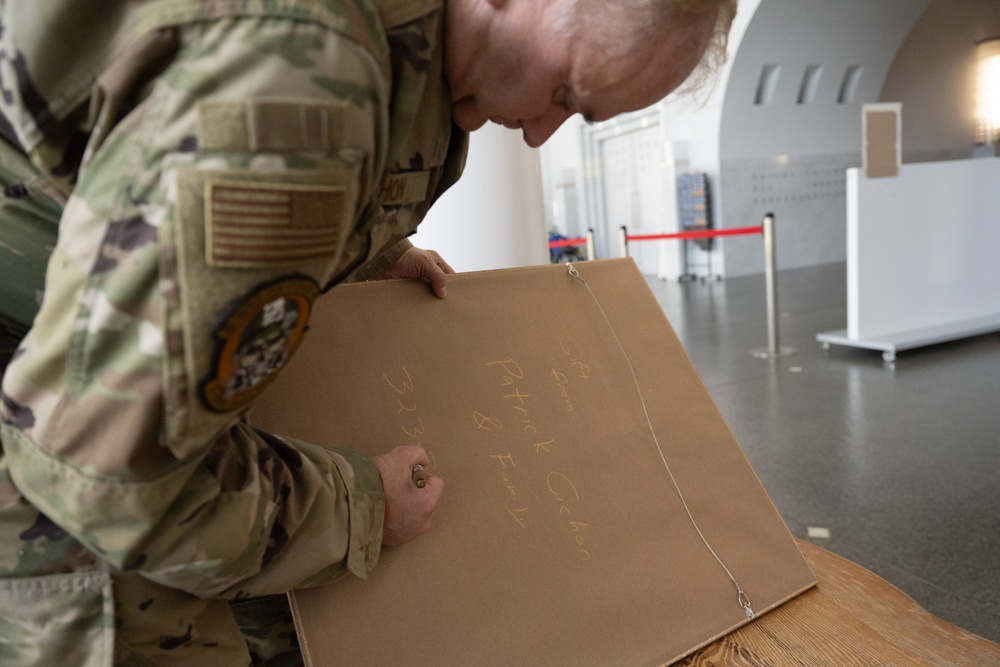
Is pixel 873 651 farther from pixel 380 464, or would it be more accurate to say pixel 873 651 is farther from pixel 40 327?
pixel 40 327

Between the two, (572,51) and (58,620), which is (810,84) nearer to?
(572,51)

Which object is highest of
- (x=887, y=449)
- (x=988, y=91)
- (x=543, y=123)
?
(x=988, y=91)

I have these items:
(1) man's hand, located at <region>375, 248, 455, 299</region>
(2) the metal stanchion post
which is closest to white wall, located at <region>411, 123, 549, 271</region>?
(1) man's hand, located at <region>375, 248, 455, 299</region>

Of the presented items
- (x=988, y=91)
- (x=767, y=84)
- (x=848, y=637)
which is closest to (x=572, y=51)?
(x=848, y=637)

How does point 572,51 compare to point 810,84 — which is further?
point 810,84

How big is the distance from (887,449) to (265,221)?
329 centimetres

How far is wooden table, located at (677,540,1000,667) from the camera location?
1066 mm

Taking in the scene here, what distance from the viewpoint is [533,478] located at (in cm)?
113

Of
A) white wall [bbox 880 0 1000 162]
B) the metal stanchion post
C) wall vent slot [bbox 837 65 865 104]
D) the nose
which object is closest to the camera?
the nose

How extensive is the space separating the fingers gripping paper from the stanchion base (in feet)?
12.5

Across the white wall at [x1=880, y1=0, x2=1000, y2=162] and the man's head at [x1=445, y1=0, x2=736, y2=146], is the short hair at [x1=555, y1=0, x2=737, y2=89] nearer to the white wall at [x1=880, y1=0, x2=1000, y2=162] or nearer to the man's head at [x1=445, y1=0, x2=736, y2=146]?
the man's head at [x1=445, y1=0, x2=736, y2=146]

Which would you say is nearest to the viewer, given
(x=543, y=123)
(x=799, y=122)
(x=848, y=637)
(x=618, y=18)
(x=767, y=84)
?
(x=618, y=18)

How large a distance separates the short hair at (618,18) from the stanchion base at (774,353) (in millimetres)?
4599

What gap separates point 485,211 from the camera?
7.73ft
